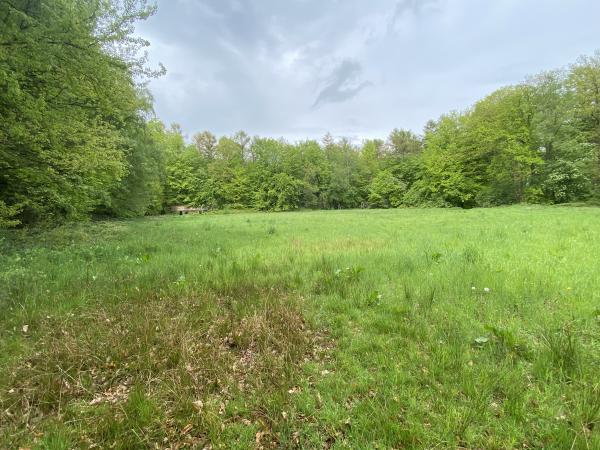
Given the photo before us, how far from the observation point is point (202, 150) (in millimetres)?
60156

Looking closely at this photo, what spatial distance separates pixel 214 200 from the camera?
54656mm

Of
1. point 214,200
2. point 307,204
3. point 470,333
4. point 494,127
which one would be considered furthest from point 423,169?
point 470,333

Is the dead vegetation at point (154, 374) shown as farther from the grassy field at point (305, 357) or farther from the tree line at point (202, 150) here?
the tree line at point (202, 150)

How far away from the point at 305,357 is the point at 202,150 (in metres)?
62.5

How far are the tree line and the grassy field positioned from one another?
13.6ft

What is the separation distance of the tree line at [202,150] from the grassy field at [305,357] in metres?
4.15

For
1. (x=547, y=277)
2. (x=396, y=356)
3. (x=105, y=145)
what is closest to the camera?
(x=396, y=356)

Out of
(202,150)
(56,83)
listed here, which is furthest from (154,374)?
(202,150)

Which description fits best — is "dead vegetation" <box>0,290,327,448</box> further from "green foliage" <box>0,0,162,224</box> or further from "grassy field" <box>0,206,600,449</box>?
"green foliage" <box>0,0,162,224</box>

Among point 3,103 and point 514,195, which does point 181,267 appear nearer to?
point 3,103

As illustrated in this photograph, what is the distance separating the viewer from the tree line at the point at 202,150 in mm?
6553

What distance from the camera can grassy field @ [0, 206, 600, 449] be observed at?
2387 millimetres

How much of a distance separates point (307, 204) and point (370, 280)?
4913 cm

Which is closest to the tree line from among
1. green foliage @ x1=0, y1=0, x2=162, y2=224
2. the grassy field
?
green foliage @ x1=0, y1=0, x2=162, y2=224
